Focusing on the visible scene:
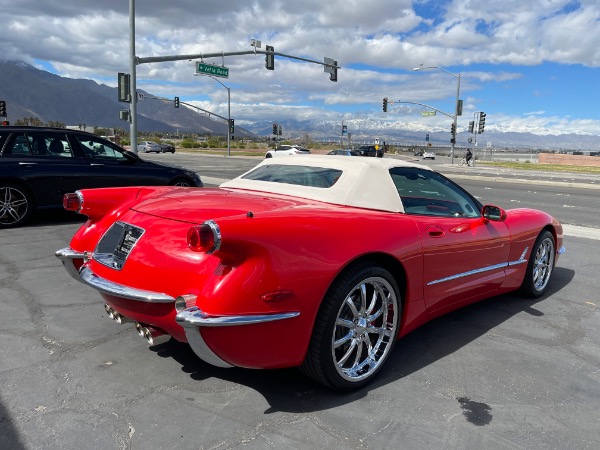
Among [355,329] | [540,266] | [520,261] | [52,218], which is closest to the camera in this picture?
[355,329]

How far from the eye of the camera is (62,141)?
799cm

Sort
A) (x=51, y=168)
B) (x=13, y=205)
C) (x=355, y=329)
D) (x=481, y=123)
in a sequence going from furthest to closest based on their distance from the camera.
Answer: (x=481, y=123)
(x=51, y=168)
(x=13, y=205)
(x=355, y=329)

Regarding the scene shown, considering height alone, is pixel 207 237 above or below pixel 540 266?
above

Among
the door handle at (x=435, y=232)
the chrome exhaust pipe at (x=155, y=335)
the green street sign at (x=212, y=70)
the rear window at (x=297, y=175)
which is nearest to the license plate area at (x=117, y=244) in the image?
the chrome exhaust pipe at (x=155, y=335)

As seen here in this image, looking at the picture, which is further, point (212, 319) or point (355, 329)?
point (355, 329)

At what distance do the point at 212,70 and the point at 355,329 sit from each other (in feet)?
72.2

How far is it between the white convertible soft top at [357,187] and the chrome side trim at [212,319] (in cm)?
122

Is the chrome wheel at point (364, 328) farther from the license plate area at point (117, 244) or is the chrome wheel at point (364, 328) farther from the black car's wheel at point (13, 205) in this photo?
the black car's wheel at point (13, 205)

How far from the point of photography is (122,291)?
2781 millimetres

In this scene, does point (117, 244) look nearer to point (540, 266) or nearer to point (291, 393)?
point (291, 393)

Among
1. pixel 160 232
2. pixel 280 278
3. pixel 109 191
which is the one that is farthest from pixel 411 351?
pixel 109 191

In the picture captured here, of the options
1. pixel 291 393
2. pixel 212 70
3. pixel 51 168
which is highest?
pixel 212 70

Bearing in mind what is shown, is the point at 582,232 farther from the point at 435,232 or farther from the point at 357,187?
the point at 357,187

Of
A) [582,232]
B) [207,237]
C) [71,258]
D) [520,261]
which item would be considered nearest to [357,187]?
[207,237]
